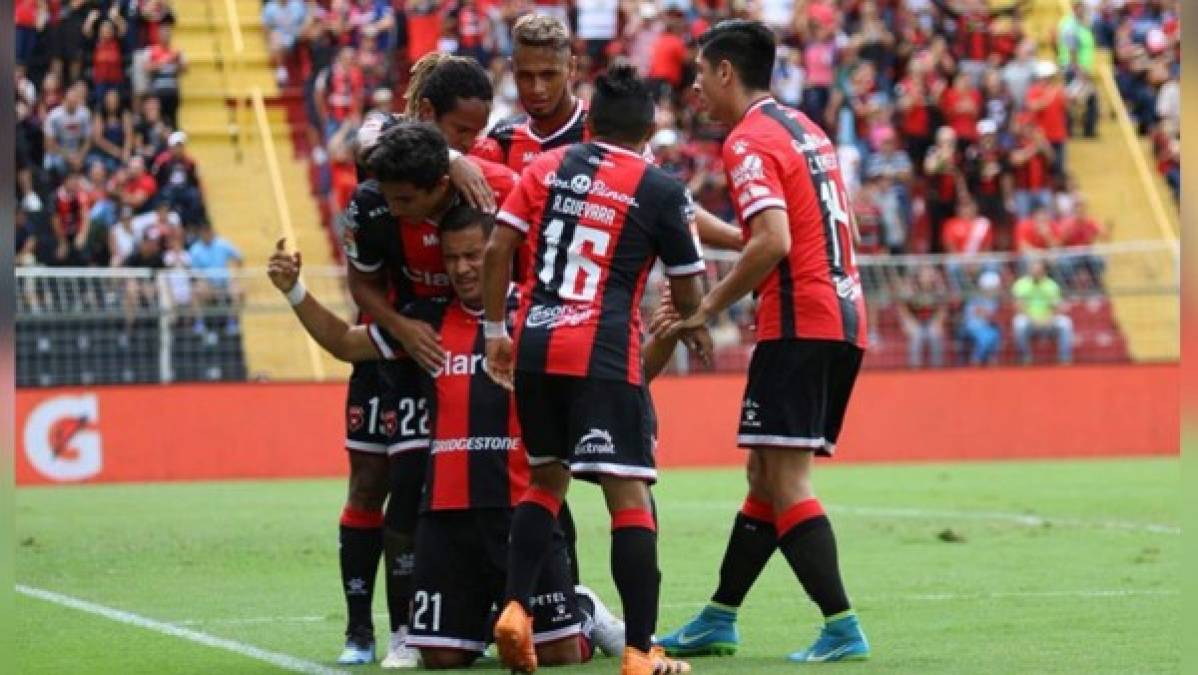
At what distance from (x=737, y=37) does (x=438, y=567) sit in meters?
2.09

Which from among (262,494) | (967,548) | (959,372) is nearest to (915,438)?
(959,372)

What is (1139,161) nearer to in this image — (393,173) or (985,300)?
(985,300)

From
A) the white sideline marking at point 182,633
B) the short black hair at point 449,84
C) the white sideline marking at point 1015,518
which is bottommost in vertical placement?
the white sideline marking at point 1015,518

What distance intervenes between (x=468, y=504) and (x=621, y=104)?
1.51 m

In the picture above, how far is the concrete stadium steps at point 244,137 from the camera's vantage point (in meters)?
24.7

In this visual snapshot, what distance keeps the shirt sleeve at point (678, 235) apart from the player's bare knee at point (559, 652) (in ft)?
4.69

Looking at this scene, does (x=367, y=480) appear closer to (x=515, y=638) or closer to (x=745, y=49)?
(x=515, y=638)

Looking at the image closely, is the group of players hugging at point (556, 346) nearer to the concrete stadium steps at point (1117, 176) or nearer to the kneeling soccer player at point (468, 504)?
the kneeling soccer player at point (468, 504)

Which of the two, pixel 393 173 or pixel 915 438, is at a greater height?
pixel 393 173

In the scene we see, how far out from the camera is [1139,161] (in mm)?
28938

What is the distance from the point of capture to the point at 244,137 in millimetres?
26234

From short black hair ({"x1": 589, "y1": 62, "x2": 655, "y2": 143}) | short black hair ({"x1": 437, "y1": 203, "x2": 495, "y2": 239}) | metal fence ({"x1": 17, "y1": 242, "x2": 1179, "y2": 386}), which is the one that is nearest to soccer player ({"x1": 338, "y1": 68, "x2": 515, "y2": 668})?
short black hair ({"x1": 437, "y1": 203, "x2": 495, "y2": 239})

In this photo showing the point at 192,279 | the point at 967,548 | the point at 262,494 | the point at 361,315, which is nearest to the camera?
the point at 361,315

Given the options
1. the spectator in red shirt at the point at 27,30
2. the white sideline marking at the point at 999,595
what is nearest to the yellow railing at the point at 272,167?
the spectator in red shirt at the point at 27,30
